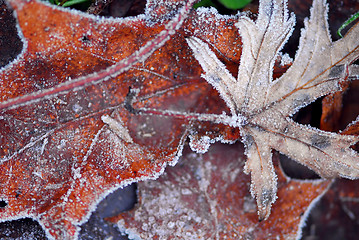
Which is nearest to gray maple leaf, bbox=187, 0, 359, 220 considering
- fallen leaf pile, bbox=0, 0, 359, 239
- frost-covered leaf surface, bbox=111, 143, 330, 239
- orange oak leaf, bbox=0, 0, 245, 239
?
fallen leaf pile, bbox=0, 0, 359, 239

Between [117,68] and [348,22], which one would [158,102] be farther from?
[348,22]

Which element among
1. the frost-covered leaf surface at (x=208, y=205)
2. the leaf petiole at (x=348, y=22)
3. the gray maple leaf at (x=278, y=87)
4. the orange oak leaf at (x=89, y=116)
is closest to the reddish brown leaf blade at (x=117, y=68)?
the orange oak leaf at (x=89, y=116)

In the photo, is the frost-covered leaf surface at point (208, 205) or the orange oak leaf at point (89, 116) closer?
the orange oak leaf at point (89, 116)

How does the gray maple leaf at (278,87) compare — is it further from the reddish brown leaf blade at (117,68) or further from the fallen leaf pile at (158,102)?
the reddish brown leaf blade at (117,68)

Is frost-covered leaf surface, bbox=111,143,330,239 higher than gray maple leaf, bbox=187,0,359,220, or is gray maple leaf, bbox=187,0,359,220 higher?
gray maple leaf, bbox=187,0,359,220

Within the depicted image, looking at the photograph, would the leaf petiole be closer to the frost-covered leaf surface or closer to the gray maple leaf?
the gray maple leaf

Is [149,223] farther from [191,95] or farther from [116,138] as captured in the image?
[191,95]

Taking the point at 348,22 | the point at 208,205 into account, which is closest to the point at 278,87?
the point at 348,22
